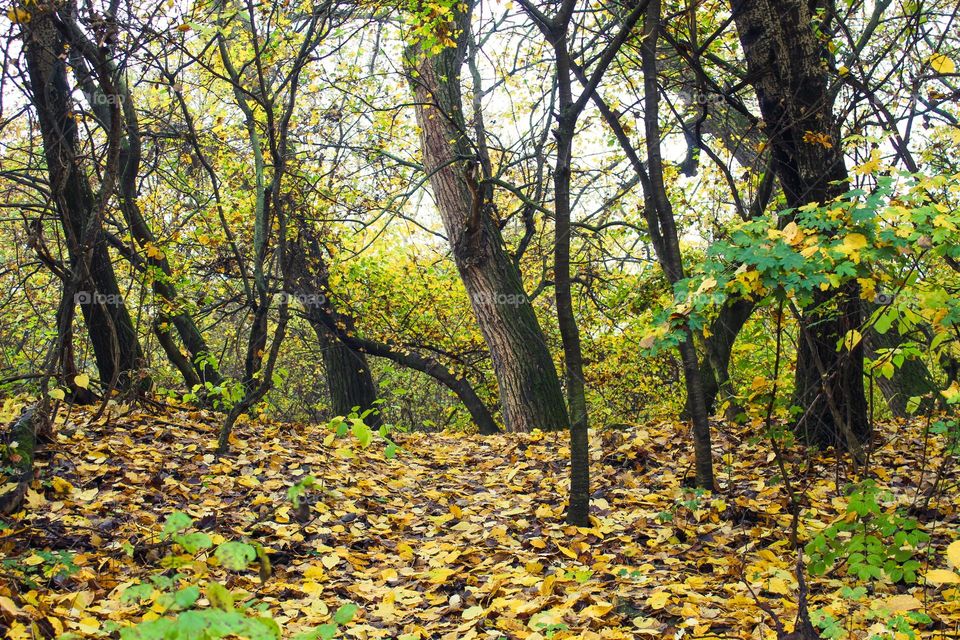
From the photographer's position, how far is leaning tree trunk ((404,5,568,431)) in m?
8.23

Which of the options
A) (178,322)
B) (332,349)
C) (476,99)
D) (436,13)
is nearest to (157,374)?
(178,322)

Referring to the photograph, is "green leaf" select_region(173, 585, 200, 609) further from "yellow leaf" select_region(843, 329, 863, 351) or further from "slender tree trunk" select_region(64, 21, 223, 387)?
"slender tree trunk" select_region(64, 21, 223, 387)

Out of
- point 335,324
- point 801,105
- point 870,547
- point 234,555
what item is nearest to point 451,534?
point 870,547

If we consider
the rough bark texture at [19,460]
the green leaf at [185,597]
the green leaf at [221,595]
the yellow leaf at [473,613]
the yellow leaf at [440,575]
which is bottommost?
the yellow leaf at [473,613]

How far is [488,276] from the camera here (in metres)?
8.34

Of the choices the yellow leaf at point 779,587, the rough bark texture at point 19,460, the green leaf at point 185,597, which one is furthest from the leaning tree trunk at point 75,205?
the yellow leaf at point 779,587

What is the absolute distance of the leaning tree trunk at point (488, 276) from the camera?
324 inches

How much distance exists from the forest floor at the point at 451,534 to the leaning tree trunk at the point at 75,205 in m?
0.71

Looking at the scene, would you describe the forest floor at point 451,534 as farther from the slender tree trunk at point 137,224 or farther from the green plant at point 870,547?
the slender tree trunk at point 137,224

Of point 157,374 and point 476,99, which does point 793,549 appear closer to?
point 157,374

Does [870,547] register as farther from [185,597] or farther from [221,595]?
[185,597]

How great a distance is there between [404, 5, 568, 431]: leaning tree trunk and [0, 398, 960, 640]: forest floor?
5.36ft

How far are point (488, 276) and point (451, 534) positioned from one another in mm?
3992

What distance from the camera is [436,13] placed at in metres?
5.67
